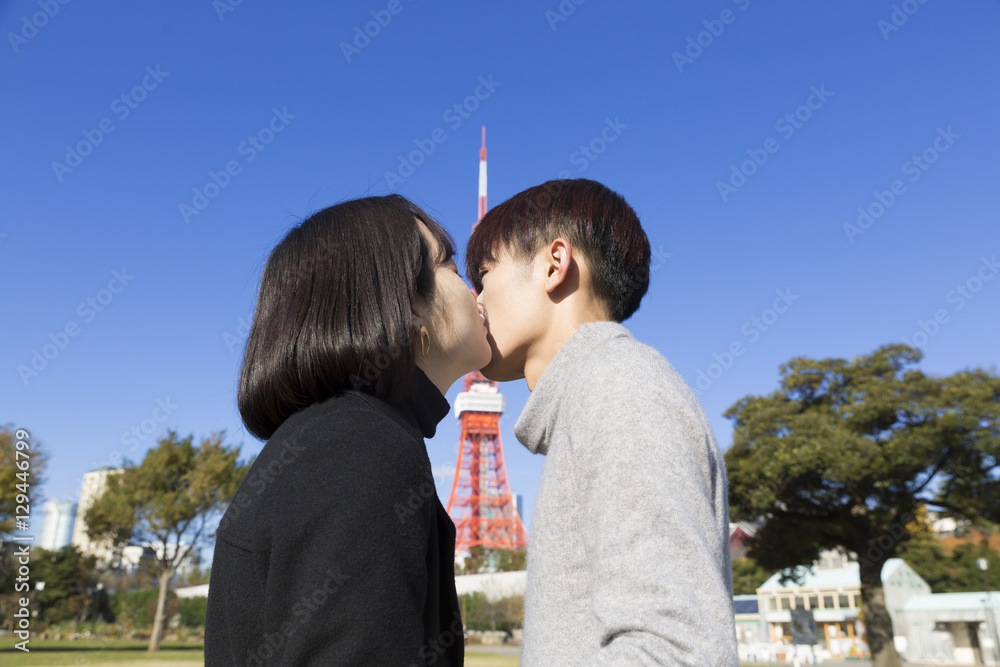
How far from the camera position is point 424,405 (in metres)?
1.43

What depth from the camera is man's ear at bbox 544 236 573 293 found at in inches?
64.2

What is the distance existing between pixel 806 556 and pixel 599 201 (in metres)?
18.9

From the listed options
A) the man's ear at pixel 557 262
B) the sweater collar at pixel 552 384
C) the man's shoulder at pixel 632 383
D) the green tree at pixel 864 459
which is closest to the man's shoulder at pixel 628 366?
the man's shoulder at pixel 632 383

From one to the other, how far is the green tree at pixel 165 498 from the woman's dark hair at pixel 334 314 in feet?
78.8

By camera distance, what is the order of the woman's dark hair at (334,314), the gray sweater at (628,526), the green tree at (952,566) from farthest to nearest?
1. the green tree at (952,566)
2. the woman's dark hair at (334,314)
3. the gray sweater at (628,526)

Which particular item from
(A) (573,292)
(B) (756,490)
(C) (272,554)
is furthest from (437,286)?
(B) (756,490)

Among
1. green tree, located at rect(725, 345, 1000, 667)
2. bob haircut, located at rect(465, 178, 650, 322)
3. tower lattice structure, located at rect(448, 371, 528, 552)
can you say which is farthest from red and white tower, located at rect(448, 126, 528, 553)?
bob haircut, located at rect(465, 178, 650, 322)

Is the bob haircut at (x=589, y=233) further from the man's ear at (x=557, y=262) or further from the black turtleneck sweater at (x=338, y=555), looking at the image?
the black turtleneck sweater at (x=338, y=555)

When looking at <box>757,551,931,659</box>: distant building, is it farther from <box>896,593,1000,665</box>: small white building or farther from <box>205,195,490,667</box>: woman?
<box>205,195,490,667</box>: woman

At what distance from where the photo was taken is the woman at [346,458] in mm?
973

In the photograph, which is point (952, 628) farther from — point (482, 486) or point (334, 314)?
point (334, 314)

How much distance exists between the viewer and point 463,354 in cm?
159

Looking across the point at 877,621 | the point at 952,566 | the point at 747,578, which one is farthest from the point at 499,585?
the point at 877,621

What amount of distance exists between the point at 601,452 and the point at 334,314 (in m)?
0.58
